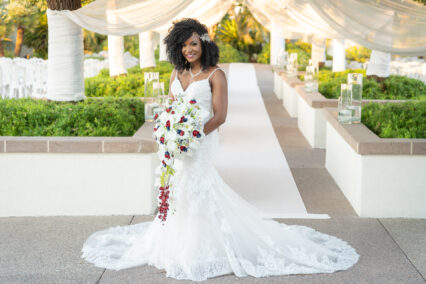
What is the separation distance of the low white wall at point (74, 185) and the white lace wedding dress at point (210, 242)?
109 centimetres

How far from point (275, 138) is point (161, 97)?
414 cm

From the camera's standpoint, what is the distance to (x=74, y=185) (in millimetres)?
6816

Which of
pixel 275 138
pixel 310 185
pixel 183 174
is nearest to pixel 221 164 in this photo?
pixel 310 185

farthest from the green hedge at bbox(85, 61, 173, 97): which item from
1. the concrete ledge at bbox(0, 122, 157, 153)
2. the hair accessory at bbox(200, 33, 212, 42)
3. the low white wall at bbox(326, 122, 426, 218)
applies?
the hair accessory at bbox(200, 33, 212, 42)

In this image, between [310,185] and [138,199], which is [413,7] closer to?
[310,185]

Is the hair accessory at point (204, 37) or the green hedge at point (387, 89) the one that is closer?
the hair accessory at point (204, 37)

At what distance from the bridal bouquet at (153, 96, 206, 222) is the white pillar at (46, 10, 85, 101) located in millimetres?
3316

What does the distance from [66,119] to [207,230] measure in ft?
9.33

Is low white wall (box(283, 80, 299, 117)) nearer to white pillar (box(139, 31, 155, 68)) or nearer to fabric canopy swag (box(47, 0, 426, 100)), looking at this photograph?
white pillar (box(139, 31, 155, 68))

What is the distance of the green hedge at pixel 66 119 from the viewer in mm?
7473

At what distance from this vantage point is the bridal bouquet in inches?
202

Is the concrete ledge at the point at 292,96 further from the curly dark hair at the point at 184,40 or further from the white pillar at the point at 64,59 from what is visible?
the curly dark hair at the point at 184,40

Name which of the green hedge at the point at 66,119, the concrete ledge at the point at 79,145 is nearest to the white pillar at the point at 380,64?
the green hedge at the point at 66,119

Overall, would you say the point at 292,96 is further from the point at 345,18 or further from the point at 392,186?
the point at 392,186
